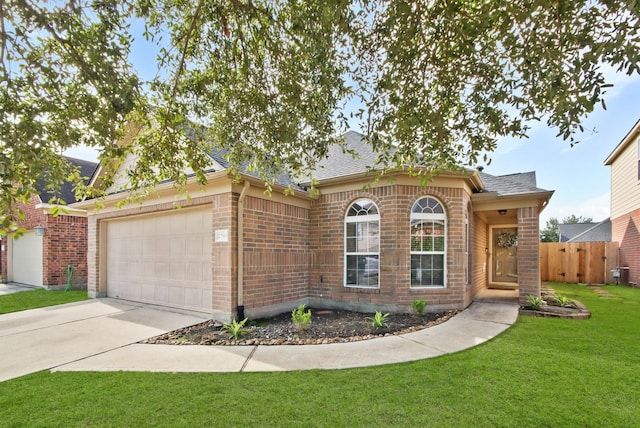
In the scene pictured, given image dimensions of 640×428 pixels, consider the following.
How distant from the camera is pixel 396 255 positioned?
7.68 m

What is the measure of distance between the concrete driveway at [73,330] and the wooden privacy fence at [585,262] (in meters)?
16.7

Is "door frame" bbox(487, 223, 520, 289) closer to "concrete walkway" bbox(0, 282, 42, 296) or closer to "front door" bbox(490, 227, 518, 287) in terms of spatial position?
"front door" bbox(490, 227, 518, 287)

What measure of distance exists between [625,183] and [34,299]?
2515 centimetres

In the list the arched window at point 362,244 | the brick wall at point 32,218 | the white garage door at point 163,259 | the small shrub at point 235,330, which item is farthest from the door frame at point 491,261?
the brick wall at point 32,218

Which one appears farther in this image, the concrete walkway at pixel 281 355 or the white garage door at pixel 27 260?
the white garage door at pixel 27 260

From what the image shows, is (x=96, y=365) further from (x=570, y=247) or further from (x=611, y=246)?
(x=611, y=246)

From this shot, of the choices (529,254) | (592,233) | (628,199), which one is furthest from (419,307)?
(592,233)

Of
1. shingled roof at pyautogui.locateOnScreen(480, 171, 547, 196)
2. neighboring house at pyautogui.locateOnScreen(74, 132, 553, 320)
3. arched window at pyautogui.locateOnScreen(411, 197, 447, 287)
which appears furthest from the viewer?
shingled roof at pyautogui.locateOnScreen(480, 171, 547, 196)

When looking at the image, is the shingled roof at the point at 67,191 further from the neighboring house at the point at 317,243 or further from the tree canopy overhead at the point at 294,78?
the tree canopy overhead at the point at 294,78

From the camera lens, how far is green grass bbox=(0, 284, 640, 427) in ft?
10.2

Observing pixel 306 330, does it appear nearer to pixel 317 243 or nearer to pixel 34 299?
pixel 317 243

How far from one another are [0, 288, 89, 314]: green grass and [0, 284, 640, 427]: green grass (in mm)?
6369

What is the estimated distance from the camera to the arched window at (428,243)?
25.9 ft

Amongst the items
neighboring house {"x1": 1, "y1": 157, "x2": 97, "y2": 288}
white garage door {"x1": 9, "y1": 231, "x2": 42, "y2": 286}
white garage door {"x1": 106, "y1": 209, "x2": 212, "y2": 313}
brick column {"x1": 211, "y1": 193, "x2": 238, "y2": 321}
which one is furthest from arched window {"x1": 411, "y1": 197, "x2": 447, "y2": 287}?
white garage door {"x1": 9, "y1": 231, "x2": 42, "y2": 286}
